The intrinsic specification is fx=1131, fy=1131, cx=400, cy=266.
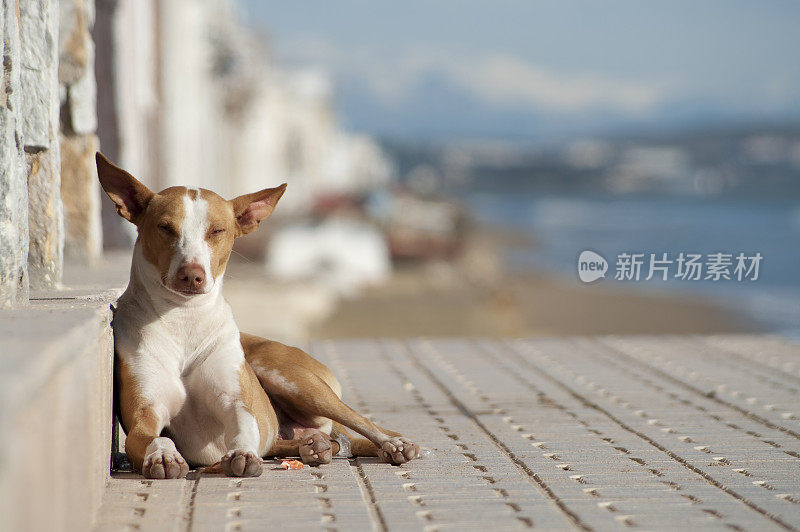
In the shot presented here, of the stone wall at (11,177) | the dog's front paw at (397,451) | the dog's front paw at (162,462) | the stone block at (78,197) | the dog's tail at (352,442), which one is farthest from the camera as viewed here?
the stone block at (78,197)

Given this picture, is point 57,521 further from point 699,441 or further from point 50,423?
point 699,441

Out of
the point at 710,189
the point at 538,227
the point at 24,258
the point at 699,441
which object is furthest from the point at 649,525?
the point at 710,189

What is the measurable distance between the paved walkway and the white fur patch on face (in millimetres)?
842

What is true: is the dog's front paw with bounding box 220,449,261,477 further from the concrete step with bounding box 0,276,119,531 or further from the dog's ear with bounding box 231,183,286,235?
the dog's ear with bounding box 231,183,286,235

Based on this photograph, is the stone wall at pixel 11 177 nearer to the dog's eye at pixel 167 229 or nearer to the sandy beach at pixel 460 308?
the dog's eye at pixel 167 229

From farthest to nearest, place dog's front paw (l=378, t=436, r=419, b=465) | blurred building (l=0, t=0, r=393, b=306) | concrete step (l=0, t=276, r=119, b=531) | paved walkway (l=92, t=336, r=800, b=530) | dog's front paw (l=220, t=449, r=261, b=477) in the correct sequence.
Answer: dog's front paw (l=378, t=436, r=419, b=465), blurred building (l=0, t=0, r=393, b=306), dog's front paw (l=220, t=449, r=261, b=477), paved walkway (l=92, t=336, r=800, b=530), concrete step (l=0, t=276, r=119, b=531)

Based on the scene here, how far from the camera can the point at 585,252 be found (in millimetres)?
9477

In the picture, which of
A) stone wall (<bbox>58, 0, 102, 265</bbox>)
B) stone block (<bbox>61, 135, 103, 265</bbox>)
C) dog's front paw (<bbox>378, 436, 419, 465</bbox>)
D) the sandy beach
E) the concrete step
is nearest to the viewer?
the concrete step

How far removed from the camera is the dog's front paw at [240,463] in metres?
4.48

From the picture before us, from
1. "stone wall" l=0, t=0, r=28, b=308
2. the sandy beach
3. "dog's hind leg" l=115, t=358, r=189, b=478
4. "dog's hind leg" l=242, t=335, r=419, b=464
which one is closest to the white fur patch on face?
"dog's hind leg" l=115, t=358, r=189, b=478

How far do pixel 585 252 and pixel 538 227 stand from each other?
231 ft

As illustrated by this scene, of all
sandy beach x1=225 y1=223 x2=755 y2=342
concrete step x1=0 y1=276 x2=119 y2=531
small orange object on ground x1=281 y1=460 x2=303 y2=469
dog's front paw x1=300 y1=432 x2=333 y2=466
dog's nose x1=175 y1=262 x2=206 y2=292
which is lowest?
sandy beach x1=225 y1=223 x2=755 y2=342

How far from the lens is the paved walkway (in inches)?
158

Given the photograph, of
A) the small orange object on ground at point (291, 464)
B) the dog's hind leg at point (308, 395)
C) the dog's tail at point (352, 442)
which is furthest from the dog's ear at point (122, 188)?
the dog's tail at point (352, 442)
